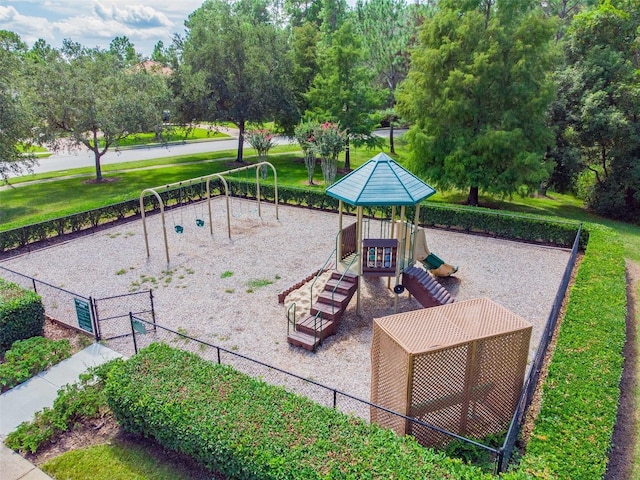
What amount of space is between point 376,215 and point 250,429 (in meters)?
13.4

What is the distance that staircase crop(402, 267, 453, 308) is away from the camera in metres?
10.1

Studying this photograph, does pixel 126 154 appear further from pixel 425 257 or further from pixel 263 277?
pixel 425 257

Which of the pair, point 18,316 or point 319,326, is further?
point 319,326

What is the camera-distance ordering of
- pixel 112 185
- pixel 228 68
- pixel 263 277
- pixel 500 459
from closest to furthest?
1. pixel 500 459
2. pixel 263 277
3. pixel 112 185
4. pixel 228 68

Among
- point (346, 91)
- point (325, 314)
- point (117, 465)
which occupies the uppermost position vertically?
point (346, 91)

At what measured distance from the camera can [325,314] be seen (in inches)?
378

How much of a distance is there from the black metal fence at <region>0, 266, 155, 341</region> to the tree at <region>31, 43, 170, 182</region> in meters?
11.9

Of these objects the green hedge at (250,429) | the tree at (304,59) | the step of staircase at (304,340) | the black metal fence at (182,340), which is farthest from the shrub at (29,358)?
the tree at (304,59)

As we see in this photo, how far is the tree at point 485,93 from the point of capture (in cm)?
1789

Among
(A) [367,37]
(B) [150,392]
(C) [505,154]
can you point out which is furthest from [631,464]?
(A) [367,37]

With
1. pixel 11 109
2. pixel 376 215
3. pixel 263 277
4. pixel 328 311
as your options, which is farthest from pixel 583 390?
pixel 11 109

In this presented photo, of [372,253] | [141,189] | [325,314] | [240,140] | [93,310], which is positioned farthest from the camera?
[240,140]

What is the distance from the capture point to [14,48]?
66.6 ft

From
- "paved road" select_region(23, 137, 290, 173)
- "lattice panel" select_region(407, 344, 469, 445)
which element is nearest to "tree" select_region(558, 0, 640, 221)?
"lattice panel" select_region(407, 344, 469, 445)
